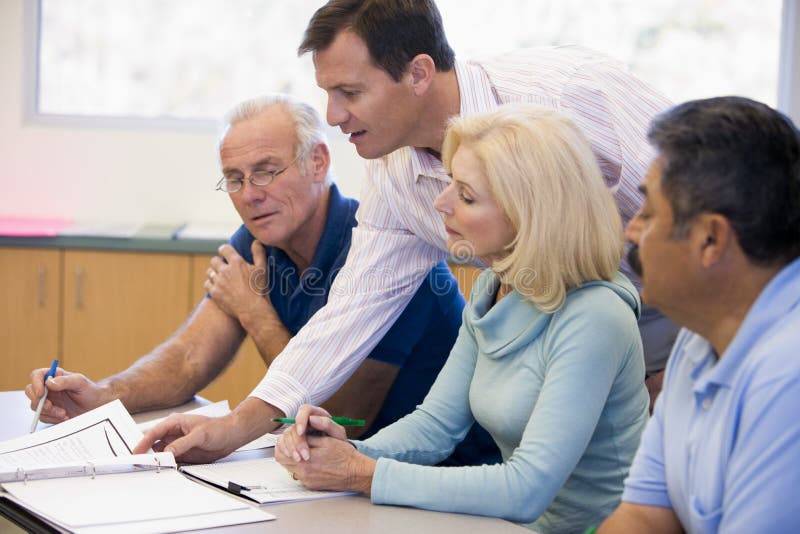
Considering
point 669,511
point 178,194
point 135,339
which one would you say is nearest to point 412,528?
point 669,511

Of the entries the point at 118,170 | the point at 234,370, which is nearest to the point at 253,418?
the point at 234,370

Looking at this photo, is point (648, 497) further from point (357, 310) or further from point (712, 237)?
point (357, 310)

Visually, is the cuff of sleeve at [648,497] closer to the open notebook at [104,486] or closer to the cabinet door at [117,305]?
the open notebook at [104,486]

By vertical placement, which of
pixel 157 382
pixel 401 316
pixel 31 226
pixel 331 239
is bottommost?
pixel 31 226

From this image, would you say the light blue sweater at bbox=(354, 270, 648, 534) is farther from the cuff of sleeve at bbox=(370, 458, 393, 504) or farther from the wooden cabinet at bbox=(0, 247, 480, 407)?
the wooden cabinet at bbox=(0, 247, 480, 407)

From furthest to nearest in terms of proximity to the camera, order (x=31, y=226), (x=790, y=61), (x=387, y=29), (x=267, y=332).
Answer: (x=790, y=61)
(x=31, y=226)
(x=267, y=332)
(x=387, y=29)

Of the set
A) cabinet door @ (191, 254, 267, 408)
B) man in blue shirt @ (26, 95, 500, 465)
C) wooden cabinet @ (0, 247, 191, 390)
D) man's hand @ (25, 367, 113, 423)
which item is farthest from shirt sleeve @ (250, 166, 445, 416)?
wooden cabinet @ (0, 247, 191, 390)

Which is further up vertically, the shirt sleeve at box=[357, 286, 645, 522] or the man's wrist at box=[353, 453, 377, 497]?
the shirt sleeve at box=[357, 286, 645, 522]

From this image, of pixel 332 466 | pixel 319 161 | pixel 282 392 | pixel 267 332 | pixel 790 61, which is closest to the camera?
pixel 332 466

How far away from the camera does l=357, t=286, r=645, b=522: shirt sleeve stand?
147cm

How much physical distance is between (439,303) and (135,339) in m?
2.09

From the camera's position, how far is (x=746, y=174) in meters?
1.12

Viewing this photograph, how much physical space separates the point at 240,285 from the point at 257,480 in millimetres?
919

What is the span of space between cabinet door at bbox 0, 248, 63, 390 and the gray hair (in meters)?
1.79
